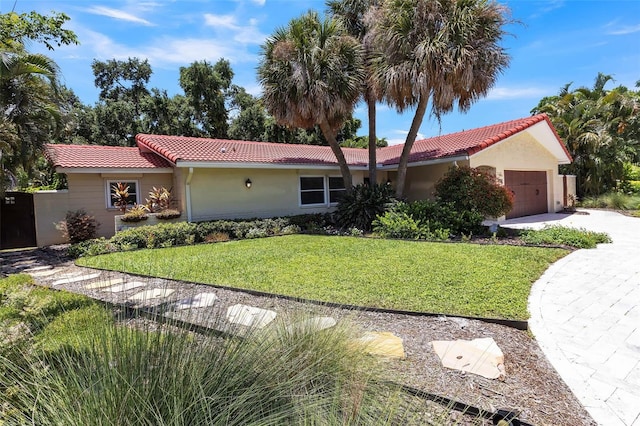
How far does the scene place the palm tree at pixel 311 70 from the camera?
43.7 feet

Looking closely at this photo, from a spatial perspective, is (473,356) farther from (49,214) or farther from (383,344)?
(49,214)

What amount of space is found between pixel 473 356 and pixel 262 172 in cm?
1357

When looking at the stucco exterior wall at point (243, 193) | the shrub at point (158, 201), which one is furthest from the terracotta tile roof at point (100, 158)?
the stucco exterior wall at point (243, 193)

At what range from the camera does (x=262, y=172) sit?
1603 cm

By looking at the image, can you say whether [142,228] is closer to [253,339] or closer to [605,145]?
[253,339]

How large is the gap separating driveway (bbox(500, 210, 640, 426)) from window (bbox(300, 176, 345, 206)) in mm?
11249

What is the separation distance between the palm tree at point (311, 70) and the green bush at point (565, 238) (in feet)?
27.1

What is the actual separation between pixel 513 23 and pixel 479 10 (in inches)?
55.4

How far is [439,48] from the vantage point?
11.9 metres

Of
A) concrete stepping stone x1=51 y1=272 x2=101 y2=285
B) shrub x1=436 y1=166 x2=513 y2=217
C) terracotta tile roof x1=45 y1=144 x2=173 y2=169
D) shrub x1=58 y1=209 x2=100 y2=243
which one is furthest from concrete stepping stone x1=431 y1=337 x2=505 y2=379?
terracotta tile roof x1=45 y1=144 x2=173 y2=169

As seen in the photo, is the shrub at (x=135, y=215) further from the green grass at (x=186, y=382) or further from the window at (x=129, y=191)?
the green grass at (x=186, y=382)

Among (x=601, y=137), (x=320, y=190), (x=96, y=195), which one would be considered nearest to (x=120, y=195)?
(x=96, y=195)

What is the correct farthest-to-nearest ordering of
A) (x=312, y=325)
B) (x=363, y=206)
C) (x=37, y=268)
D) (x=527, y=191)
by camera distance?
1. (x=527, y=191)
2. (x=363, y=206)
3. (x=37, y=268)
4. (x=312, y=325)

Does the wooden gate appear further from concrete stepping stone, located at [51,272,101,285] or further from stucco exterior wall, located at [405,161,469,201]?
stucco exterior wall, located at [405,161,469,201]
